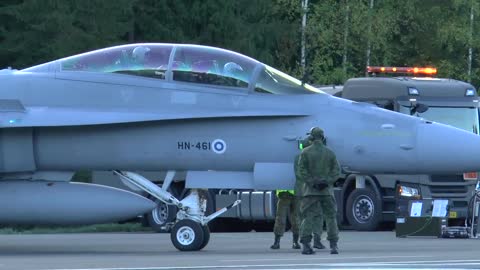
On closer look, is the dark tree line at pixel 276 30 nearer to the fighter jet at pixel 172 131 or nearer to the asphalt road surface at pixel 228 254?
the asphalt road surface at pixel 228 254

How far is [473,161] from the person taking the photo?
1631cm

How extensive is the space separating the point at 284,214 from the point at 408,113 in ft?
22.1

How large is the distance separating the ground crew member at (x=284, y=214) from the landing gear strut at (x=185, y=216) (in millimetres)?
1608

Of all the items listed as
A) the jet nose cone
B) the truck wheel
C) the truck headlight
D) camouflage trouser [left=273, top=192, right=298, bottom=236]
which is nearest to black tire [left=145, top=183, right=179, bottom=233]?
the truck wheel

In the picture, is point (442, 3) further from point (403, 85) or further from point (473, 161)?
point (473, 161)

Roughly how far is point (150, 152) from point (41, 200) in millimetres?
1519

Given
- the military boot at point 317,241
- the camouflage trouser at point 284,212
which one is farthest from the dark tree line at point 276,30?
the military boot at point 317,241

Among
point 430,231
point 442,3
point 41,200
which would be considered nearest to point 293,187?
point 41,200

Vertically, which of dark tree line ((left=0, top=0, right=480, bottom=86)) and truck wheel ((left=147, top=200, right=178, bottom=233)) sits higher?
dark tree line ((left=0, top=0, right=480, bottom=86))

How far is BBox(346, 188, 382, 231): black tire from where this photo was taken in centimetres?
2486

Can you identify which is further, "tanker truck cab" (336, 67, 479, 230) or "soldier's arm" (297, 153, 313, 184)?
"tanker truck cab" (336, 67, 479, 230)

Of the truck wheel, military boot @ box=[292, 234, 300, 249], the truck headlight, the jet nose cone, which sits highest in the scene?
the jet nose cone

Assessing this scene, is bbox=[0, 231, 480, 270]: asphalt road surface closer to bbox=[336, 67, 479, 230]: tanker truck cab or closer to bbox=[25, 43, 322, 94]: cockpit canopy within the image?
bbox=[336, 67, 479, 230]: tanker truck cab

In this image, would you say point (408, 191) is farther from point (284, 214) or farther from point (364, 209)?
point (284, 214)
